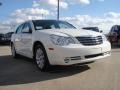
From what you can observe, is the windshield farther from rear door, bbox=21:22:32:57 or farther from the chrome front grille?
the chrome front grille

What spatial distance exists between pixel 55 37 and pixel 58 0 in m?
29.4

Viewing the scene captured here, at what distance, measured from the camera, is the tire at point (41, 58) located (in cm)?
813

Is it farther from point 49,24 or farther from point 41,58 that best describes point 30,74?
point 49,24

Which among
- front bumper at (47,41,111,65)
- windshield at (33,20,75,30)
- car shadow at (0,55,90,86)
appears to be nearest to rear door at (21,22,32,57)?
windshield at (33,20,75,30)

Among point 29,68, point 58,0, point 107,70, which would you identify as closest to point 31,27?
point 29,68

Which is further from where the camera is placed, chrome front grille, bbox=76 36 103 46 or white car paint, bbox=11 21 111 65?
chrome front grille, bbox=76 36 103 46

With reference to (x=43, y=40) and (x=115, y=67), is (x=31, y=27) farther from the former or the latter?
(x=115, y=67)

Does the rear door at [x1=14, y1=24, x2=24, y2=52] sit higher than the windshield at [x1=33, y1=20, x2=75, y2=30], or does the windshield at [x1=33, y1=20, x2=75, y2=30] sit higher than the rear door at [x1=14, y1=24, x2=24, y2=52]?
the windshield at [x1=33, y1=20, x2=75, y2=30]

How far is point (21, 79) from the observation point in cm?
747

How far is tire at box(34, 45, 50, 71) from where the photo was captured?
8127mm

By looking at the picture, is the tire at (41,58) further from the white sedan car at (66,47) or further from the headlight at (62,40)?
the headlight at (62,40)

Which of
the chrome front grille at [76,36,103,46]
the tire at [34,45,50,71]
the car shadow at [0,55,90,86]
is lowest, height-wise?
the car shadow at [0,55,90,86]

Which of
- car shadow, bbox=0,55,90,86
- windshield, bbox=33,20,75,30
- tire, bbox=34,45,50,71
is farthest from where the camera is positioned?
windshield, bbox=33,20,75,30

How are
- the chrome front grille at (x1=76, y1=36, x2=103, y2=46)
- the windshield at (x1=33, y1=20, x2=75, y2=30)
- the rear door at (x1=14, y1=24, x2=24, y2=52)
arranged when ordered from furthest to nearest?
the rear door at (x1=14, y1=24, x2=24, y2=52) → the windshield at (x1=33, y1=20, x2=75, y2=30) → the chrome front grille at (x1=76, y1=36, x2=103, y2=46)
